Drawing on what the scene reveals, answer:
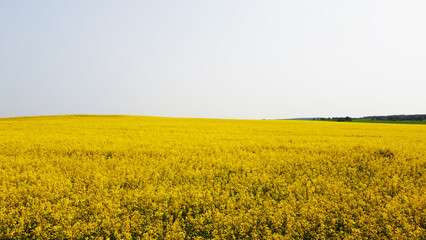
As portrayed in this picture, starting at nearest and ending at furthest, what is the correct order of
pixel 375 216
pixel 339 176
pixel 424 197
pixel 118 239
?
pixel 118 239
pixel 375 216
pixel 424 197
pixel 339 176

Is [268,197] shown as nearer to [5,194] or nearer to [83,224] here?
[83,224]

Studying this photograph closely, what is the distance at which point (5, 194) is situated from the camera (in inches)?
182

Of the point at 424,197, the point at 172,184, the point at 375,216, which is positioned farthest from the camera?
the point at 172,184

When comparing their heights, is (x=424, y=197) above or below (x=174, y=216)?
above

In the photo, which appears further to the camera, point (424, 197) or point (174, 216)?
point (424, 197)

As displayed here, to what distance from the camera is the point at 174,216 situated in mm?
4145

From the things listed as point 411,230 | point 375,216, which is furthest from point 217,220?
point 411,230

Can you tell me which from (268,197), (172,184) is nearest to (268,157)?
(268,197)

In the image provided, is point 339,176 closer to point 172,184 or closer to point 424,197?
point 424,197

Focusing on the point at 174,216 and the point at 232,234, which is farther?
the point at 174,216

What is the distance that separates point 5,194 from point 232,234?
4.74 m

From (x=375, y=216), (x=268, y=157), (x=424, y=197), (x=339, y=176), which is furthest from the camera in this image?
(x=268, y=157)

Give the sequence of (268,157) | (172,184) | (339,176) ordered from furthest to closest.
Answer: (268,157)
(339,176)
(172,184)

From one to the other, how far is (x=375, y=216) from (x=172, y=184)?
4.17 m
